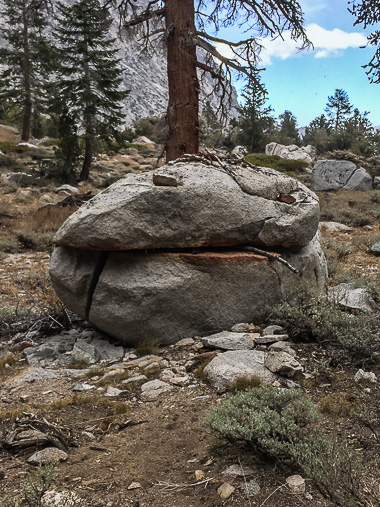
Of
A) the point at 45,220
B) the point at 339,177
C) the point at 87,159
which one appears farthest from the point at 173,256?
the point at 339,177

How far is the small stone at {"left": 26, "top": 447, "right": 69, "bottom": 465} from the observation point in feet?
8.19

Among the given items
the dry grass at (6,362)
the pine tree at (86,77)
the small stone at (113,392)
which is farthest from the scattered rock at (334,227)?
the pine tree at (86,77)

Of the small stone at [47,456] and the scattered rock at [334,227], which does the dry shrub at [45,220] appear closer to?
the scattered rock at [334,227]

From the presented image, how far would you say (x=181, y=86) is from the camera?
7355mm

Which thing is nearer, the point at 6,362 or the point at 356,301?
the point at 6,362

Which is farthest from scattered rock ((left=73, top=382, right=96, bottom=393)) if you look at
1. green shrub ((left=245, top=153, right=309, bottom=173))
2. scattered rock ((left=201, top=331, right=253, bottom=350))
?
green shrub ((left=245, top=153, right=309, bottom=173))

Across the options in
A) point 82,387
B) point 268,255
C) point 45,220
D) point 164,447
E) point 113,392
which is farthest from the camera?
point 45,220

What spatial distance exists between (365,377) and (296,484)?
1.62 meters

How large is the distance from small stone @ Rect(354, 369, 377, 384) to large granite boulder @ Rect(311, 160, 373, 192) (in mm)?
19135

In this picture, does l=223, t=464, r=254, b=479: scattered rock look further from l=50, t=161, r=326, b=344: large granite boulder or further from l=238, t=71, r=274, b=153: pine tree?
l=238, t=71, r=274, b=153: pine tree

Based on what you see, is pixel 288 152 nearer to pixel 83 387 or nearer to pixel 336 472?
pixel 83 387

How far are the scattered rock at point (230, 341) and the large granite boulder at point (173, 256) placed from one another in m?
0.34

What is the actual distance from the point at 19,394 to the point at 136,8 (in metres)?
8.32

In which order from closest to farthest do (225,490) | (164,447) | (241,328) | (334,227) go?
1. (225,490)
2. (164,447)
3. (241,328)
4. (334,227)
